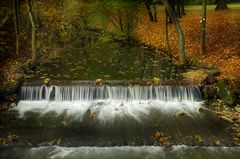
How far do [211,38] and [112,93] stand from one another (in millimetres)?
9258

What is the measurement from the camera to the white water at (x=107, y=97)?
1625cm

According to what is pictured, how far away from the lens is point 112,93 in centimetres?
1669

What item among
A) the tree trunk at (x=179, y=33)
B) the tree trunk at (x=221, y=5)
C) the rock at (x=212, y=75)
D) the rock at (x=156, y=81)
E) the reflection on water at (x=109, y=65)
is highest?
the tree trunk at (x=221, y=5)

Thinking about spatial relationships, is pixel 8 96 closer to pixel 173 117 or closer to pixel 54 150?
pixel 54 150

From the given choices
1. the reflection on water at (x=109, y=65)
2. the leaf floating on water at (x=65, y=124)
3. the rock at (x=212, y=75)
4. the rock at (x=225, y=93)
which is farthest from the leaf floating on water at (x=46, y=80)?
the rock at (x=225, y=93)

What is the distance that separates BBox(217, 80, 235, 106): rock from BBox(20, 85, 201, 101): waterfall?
0.95 metres

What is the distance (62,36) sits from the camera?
28000 millimetres

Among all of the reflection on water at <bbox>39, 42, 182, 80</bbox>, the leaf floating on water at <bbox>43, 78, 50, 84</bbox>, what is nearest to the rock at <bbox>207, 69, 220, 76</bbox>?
the reflection on water at <bbox>39, 42, 182, 80</bbox>

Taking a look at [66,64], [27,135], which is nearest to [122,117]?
[27,135]

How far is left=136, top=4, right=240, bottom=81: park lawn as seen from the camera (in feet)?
61.4

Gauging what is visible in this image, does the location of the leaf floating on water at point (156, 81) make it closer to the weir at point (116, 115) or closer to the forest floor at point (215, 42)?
the weir at point (116, 115)

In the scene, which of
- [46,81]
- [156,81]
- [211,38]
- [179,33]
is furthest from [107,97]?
[211,38]

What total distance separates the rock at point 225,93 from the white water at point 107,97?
3.18ft

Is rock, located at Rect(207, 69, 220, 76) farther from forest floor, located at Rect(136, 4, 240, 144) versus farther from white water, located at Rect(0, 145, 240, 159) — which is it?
white water, located at Rect(0, 145, 240, 159)
